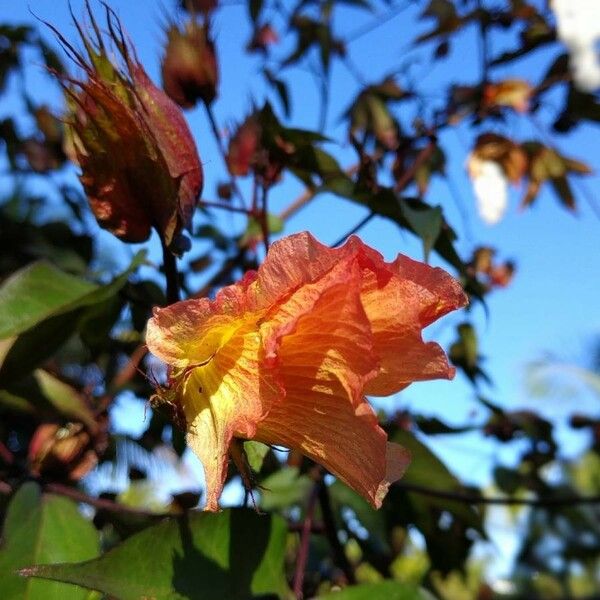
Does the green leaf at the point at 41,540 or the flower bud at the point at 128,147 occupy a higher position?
the flower bud at the point at 128,147

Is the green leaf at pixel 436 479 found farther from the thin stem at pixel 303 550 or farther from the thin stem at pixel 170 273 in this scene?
the thin stem at pixel 170 273

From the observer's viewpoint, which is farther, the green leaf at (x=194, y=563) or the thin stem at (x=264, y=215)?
the thin stem at (x=264, y=215)

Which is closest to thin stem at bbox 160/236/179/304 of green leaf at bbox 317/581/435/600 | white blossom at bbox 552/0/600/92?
green leaf at bbox 317/581/435/600

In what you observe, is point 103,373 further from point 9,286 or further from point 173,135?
point 173,135

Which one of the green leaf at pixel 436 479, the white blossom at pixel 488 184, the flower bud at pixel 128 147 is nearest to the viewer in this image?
the flower bud at pixel 128 147

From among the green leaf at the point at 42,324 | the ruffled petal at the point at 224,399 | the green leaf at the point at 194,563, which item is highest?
the green leaf at the point at 42,324

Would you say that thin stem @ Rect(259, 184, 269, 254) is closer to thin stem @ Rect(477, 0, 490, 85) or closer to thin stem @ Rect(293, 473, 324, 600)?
thin stem @ Rect(293, 473, 324, 600)

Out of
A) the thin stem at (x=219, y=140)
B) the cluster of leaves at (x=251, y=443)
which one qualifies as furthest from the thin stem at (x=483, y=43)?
the thin stem at (x=219, y=140)
